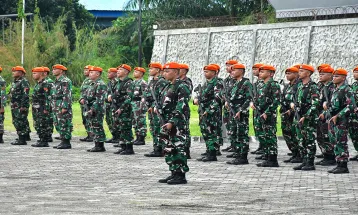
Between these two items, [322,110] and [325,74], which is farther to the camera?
[322,110]

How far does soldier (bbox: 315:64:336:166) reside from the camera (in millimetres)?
15263

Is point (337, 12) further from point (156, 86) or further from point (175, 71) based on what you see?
point (175, 71)

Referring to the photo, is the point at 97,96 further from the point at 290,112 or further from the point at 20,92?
the point at 290,112

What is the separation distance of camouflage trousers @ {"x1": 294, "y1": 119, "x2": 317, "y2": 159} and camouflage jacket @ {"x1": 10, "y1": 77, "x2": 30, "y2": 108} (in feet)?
24.0

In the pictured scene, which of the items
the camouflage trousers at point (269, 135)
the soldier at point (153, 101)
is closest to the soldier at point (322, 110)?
the camouflage trousers at point (269, 135)

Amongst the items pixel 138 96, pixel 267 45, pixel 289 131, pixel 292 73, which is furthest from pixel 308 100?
pixel 267 45

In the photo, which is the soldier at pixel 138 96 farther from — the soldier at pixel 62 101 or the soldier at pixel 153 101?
the soldier at pixel 62 101

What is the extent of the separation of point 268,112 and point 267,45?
19663 mm

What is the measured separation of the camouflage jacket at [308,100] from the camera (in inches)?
576

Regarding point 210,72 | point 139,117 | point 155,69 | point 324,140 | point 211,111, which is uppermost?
point 210,72

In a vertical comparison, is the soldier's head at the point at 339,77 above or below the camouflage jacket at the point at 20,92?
above

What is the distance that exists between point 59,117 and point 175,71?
6928 millimetres

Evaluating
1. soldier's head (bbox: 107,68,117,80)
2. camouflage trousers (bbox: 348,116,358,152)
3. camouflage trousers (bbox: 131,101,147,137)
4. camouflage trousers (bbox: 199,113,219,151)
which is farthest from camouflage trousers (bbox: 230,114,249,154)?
soldier's head (bbox: 107,68,117,80)

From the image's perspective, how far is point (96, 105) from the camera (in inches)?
723
